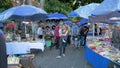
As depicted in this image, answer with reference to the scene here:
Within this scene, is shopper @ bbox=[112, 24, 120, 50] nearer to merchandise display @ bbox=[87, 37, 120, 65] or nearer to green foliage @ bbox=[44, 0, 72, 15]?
merchandise display @ bbox=[87, 37, 120, 65]

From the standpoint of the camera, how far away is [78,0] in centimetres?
5059

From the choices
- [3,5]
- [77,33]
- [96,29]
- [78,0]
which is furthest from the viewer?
[78,0]

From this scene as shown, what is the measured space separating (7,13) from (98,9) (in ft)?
21.8

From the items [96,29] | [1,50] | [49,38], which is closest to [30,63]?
[1,50]

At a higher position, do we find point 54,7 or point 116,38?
point 54,7

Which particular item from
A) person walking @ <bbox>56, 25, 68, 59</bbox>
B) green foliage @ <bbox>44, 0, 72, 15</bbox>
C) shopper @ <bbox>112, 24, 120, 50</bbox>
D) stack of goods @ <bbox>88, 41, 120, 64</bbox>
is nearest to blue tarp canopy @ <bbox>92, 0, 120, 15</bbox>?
stack of goods @ <bbox>88, 41, 120, 64</bbox>

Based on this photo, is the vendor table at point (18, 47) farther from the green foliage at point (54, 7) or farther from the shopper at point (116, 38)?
the green foliage at point (54, 7)

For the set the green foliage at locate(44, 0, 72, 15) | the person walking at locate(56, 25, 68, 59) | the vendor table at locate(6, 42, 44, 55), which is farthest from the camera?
the green foliage at locate(44, 0, 72, 15)

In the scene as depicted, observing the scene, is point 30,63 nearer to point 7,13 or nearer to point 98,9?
point 98,9

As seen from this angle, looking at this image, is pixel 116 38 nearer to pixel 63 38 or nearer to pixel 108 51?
pixel 108 51

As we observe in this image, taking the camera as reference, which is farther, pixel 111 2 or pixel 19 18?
pixel 19 18

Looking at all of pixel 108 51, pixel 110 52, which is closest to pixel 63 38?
→ pixel 108 51

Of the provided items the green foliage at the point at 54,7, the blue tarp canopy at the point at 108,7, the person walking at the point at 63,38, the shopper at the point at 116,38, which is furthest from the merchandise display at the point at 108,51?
the green foliage at the point at 54,7

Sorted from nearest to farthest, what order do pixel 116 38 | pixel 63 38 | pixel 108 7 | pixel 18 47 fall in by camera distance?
pixel 108 7
pixel 116 38
pixel 18 47
pixel 63 38
